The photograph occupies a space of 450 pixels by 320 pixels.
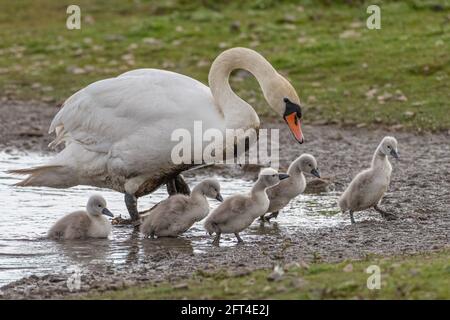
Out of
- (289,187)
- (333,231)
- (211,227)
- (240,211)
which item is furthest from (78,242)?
(333,231)

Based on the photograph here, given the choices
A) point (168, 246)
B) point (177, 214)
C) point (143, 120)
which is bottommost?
point (168, 246)

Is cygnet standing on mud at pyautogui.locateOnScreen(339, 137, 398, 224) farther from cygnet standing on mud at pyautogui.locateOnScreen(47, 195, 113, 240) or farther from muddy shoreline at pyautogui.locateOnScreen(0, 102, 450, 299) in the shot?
cygnet standing on mud at pyautogui.locateOnScreen(47, 195, 113, 240)

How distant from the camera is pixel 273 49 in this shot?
817 inches

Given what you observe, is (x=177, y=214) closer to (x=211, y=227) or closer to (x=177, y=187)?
(x=211, y=227)

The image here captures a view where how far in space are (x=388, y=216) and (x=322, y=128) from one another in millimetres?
5881

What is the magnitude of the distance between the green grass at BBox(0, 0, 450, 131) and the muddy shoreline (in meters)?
1.29

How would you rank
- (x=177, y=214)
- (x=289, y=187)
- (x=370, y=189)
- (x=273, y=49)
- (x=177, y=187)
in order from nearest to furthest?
(x=177, y=214) < (x=370, y=189) < (x=289, y=187) < (x=177, y=187) < (x=273, y=49)

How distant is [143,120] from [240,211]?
1.33 metres

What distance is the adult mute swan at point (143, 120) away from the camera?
34.6 feet

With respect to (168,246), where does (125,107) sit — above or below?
above

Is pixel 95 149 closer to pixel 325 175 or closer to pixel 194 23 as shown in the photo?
pixel 325 175

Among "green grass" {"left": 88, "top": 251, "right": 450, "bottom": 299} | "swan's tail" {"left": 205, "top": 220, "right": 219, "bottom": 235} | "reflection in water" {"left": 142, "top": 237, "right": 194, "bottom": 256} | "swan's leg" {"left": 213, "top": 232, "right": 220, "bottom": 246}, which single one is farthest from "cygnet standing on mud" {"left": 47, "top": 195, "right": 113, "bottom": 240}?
"green grass" {"left": 88, "top": 251, "right": 450, "bottom": 299}

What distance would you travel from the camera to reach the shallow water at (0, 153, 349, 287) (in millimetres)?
9562

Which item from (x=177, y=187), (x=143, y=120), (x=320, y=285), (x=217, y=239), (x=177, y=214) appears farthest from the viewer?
(x=177, y=187)
